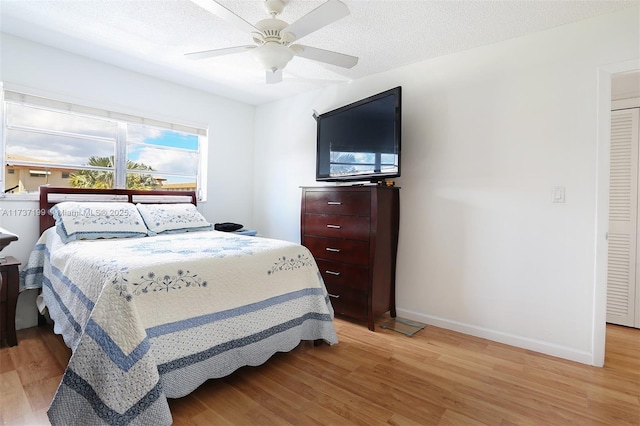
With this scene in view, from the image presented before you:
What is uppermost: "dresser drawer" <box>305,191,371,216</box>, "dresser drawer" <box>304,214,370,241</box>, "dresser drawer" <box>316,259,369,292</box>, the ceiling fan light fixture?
the ceiling fan light fixture

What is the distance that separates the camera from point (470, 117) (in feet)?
8.34

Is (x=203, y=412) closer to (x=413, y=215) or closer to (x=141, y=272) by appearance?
(x=141, y=272)

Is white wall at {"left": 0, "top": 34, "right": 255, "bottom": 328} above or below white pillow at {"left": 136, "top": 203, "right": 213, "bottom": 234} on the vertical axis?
above

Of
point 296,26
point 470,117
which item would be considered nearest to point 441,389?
point 470,117

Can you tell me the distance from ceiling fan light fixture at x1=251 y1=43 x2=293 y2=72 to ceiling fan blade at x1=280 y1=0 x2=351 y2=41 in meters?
0.08

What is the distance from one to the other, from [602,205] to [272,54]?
7.42ft

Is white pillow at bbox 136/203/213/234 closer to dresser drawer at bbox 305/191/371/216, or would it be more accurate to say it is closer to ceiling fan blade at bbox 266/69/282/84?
dresser drawer at bbox 305/191/371/216

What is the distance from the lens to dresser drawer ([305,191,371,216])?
2.60 metres

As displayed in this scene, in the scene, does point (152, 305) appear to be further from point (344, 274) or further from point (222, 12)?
point (344, 274)

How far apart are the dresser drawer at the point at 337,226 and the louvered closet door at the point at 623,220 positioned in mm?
2239

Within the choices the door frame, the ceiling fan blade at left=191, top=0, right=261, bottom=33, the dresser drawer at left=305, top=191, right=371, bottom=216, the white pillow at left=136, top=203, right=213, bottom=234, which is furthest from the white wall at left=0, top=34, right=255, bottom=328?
the door frame

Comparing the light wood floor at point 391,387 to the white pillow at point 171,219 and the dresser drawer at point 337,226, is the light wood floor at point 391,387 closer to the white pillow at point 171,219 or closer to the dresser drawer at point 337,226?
the dresser drawer at point 337,226

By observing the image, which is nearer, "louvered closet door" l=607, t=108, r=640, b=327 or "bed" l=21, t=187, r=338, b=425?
"bed" l=21, t=187, r=338, b=425

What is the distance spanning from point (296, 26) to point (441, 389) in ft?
7.00
